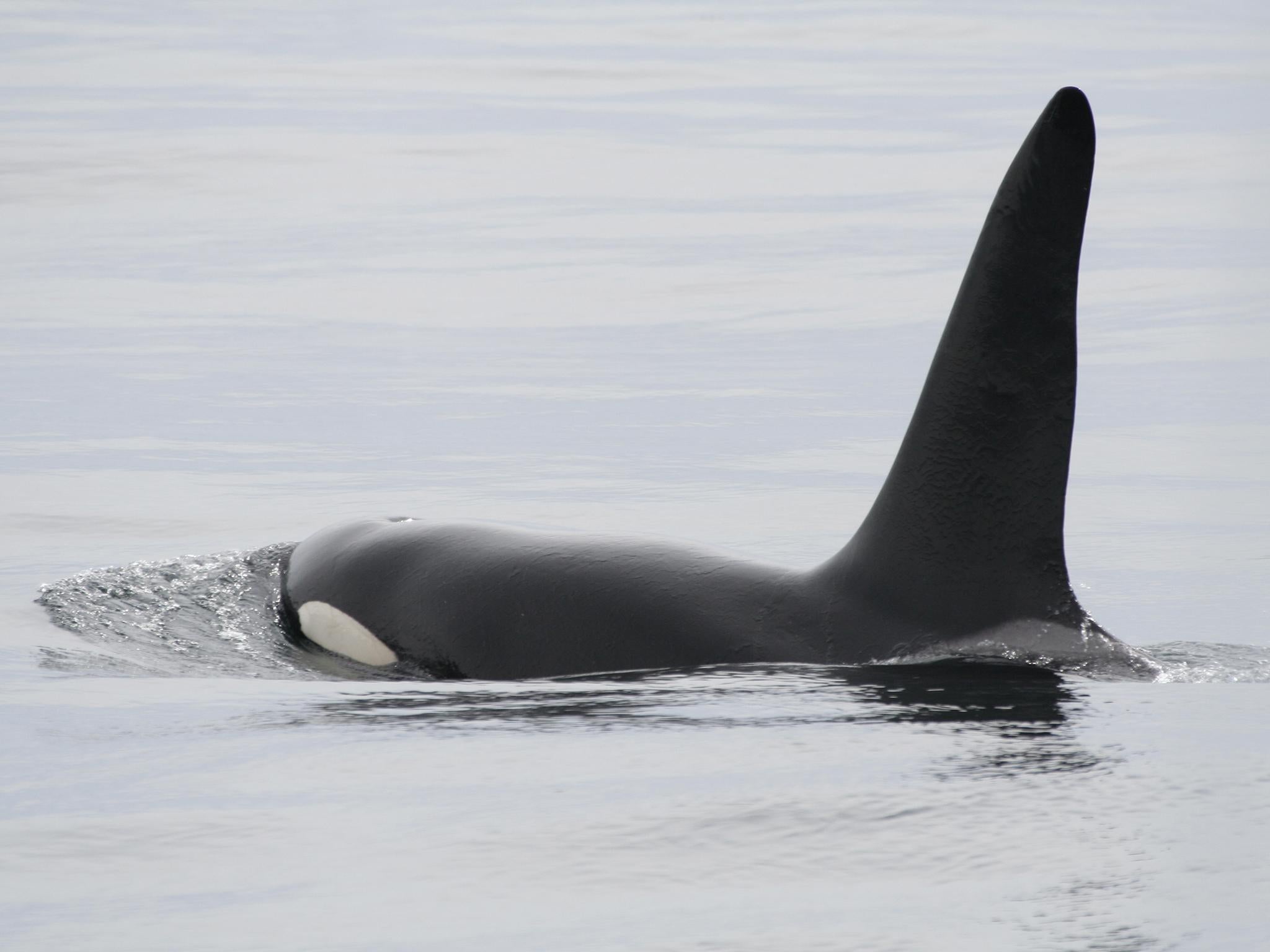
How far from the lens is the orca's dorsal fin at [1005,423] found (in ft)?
23.5

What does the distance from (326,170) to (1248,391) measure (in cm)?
2153

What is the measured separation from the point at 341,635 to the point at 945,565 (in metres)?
2.78

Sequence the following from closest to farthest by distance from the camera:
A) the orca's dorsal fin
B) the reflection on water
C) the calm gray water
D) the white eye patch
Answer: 1. the calm gray water
2. the reflection on water
3. the orca's dorsal fin
4. the white eye patch

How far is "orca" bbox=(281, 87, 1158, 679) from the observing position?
7.22m

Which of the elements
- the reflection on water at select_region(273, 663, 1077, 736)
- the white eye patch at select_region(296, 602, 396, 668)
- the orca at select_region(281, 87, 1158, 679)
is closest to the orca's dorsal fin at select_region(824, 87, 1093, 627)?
the orca at select_region(281, 87, 1158, 679)

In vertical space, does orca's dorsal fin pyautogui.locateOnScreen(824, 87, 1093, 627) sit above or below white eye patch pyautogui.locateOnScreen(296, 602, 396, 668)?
above

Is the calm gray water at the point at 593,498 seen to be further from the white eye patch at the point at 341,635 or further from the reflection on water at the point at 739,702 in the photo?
the white eye patch at the point at 341,635

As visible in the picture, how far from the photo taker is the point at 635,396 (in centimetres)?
1653

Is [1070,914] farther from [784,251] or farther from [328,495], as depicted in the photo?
[784,251]

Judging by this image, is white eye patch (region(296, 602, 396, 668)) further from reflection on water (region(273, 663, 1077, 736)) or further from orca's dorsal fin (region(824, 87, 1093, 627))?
orca's dorsal fin (region(824, 87, 1093, 627))

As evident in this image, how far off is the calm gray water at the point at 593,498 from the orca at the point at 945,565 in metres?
0.26

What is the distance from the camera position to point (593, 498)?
42.8 ft

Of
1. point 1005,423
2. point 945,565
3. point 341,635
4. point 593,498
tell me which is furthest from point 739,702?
point 593,498

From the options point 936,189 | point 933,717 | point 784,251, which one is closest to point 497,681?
point 933,717
